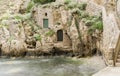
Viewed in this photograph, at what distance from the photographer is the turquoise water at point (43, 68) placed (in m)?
22.1

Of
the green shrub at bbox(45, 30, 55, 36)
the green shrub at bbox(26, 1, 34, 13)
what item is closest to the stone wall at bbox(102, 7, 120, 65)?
the green shrub at bbox(45, 30, 55, 36)

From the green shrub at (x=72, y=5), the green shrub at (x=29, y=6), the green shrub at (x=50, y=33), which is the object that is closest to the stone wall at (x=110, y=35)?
the green shrub at (x=72, y=5)

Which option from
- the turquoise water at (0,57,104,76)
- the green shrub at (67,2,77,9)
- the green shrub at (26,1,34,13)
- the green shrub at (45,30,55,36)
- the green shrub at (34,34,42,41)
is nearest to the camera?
the turquoise water at (0,57,104,76)

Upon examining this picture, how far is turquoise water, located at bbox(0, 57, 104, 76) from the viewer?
72.5 feet

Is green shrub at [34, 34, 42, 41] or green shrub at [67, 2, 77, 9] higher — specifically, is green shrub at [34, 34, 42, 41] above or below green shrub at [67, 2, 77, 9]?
below

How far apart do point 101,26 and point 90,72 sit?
7332 mm

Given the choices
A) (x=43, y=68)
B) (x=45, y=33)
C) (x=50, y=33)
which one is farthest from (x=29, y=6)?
(x=43, y=68)

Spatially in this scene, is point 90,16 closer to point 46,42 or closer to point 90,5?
point 90,5

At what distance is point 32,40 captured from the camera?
32344mm

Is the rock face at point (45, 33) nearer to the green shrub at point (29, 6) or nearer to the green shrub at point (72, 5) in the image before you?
the green shrub at point (72, 5)

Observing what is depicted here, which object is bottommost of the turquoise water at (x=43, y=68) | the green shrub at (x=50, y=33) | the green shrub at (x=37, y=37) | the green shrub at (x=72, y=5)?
the turquoise water at (x=43, y=68)

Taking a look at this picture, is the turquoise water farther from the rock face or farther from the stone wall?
the rock face

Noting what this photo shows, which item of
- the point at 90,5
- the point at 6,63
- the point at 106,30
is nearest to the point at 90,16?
the point at 90,5

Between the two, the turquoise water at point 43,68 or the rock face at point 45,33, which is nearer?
the turquoise water at point 43,68
